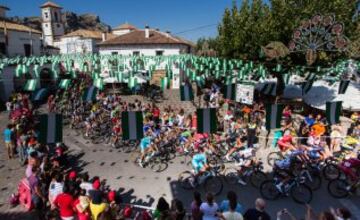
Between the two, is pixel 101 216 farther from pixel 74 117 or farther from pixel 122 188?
pixel 74 117

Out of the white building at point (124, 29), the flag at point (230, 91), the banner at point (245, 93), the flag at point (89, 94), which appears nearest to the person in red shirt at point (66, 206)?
the flag at point (89, 94)

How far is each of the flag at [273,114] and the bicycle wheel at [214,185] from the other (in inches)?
128

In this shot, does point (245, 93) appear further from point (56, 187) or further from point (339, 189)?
point (56, 187)

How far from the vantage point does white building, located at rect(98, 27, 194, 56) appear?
3769 cm

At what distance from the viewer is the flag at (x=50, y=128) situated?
359 inches

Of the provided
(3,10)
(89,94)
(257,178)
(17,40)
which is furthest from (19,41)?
(257,178)

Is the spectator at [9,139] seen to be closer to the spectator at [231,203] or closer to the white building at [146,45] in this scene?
the spectator at [231,203]

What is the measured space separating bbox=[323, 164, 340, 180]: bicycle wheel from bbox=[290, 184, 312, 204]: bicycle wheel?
1776 millimetres

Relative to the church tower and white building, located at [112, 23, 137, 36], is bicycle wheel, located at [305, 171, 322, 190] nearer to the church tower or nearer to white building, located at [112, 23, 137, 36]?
white building, located at [112, 23, 137, 36]

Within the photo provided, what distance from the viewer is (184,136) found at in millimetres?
13711

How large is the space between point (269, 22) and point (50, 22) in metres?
56.6

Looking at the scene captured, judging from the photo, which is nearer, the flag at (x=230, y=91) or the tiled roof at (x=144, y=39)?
the flag at (x=230, y=91)

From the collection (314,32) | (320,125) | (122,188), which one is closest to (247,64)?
(314,32)

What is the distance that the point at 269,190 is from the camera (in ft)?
30.4
